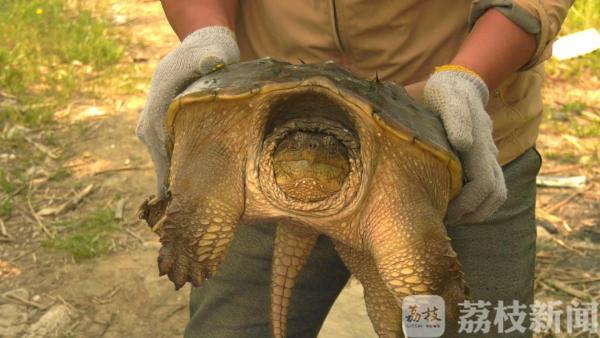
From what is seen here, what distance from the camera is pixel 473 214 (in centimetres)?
154

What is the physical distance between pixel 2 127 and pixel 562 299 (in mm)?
2495

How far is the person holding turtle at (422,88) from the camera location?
1.51 m

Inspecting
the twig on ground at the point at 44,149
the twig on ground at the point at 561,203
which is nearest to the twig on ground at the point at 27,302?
the twig on ground at the point at 44,149

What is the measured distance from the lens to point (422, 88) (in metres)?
1.61

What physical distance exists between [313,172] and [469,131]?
285mm

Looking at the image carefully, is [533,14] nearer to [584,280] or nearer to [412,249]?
[412,249]

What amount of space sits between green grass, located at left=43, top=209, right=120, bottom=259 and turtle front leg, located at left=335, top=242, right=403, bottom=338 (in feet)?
5.81

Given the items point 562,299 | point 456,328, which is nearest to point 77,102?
point 562,299

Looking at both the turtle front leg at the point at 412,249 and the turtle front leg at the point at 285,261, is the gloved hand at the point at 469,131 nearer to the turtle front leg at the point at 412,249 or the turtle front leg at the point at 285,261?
the turtle front leg at the point at 412,249

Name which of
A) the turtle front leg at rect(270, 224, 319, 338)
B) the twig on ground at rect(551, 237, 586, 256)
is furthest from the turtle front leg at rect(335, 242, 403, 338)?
the twig on ground at rect(551, 237, 586, 256)

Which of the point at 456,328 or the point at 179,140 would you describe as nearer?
the point at 179,140

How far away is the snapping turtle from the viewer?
1.32m

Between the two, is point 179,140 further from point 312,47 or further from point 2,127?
point 2,127

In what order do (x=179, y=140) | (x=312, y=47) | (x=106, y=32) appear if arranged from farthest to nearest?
(x=106, y=32), (x=312, y=47), (x=179, y=140)
